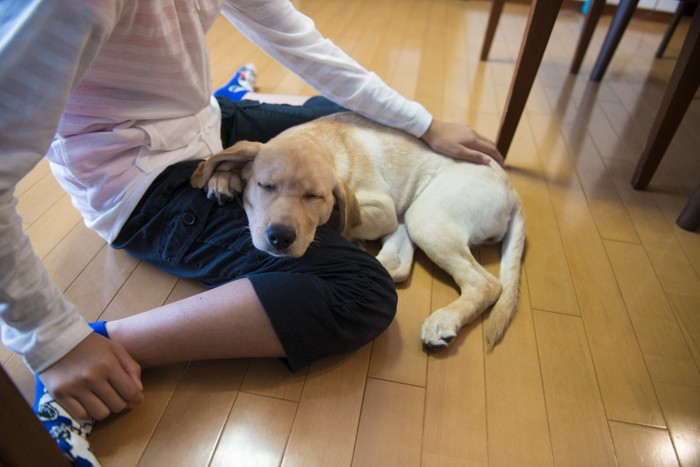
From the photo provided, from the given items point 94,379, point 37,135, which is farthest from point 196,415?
point 37,135

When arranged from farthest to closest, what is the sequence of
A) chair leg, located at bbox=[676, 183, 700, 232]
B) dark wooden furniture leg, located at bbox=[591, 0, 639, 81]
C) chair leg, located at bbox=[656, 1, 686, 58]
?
chair leg, located at bbox=[656, 1, 686, 58] → dark wooden furniture leg, located at bbox=[591, 0, 639, 81] → chair leg, located at bbox=[676, 183, 700, 232]

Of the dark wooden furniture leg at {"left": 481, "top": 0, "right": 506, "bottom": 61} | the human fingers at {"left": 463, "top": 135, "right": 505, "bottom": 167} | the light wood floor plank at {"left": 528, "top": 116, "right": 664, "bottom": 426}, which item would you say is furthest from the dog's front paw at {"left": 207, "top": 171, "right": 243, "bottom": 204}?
the dark wooden furniture leg at {"left": 481, "top": 0, "right": 506, "bottom": 61}

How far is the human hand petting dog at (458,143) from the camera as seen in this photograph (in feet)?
4.88

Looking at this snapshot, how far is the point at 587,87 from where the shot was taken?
2885mm

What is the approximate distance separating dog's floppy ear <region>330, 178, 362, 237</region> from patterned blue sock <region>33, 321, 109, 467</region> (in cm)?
78

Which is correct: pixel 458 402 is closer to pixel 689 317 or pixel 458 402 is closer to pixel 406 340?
pixel 406 340

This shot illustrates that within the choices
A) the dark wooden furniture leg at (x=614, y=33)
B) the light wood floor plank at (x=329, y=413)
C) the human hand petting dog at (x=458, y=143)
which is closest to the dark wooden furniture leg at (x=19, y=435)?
the light wood floor plank at (x=329, y=413)

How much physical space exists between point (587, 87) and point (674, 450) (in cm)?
246

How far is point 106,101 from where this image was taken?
3.38 feet

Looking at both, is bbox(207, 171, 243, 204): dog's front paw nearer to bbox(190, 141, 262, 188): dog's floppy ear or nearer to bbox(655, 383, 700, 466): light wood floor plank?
bbox(190, 141, 262, 188): dog's floppy ear

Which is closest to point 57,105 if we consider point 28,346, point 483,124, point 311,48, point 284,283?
point 28,346

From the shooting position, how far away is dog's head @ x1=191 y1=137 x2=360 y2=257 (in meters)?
1.09

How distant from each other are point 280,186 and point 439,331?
57cm

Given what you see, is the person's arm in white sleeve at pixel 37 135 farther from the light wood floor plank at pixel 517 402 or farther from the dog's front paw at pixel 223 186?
the light wood floor plank at pixel 517 402
